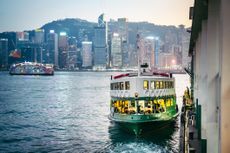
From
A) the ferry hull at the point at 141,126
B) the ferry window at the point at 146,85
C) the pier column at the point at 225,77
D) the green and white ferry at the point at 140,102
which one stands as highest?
the pier column at the point at 225,77

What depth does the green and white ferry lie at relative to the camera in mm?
36094

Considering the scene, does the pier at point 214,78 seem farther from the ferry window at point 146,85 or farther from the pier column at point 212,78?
the ferry window at point 146,85

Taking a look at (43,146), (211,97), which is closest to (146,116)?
(43,146)

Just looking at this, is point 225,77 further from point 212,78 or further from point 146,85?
point 146,85

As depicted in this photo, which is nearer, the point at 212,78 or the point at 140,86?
the point at 212,78

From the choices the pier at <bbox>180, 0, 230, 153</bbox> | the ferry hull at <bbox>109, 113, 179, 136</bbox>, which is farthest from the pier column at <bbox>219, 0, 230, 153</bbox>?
the ferry hull at <bbox>109, 113, 179, 136</bbox>

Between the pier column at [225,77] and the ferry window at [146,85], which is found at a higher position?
the pier column at [225,77]

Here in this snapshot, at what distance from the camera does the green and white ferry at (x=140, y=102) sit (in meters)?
36.1

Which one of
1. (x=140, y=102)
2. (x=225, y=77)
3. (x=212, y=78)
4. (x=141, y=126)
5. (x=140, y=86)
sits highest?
(x=225, y=77)

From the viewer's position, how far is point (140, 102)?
36.4 metres

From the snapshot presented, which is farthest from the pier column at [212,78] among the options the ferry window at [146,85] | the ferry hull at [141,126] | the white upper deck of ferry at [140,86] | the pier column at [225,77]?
the ferry hull at [141,126]

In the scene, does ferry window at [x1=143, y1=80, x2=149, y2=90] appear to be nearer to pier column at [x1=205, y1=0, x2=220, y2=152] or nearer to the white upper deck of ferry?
the white upper deck of ferry

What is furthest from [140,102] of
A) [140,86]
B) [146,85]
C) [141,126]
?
[141,126]

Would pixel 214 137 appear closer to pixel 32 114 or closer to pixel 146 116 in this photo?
pixel 146 116
